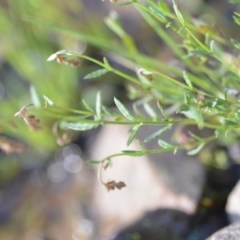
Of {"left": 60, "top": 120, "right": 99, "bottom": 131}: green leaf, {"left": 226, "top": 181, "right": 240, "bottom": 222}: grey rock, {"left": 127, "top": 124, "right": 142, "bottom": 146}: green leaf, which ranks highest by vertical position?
{"left": 60, "top": 120, "right": 99, "bottom": 131}: green leaf

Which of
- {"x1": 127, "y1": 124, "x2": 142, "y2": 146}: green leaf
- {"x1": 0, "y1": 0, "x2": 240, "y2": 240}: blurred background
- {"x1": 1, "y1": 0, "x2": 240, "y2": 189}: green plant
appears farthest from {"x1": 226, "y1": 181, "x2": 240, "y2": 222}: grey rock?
{"x1": 127, "y1": 124, "x2": 142, "y2": 146}: green leaf

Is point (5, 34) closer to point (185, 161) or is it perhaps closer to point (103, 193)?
point (103, 193)

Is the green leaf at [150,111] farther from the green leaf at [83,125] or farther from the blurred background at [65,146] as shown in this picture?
the blurred background at [65,146]

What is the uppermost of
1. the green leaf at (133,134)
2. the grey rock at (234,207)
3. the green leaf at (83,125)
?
the green leaf at (83,125)

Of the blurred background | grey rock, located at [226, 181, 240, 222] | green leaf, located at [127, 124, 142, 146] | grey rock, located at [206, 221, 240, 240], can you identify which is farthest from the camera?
the blurred background

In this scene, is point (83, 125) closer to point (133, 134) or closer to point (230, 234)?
point (133, 134)

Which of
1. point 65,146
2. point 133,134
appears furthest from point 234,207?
point 65,146

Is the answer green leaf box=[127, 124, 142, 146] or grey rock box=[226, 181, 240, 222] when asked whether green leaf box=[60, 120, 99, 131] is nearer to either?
green leaf box=[127, 124, 142, 146]

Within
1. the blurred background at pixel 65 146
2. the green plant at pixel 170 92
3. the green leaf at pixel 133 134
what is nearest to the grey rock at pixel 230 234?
the green plant at pixel 170 92

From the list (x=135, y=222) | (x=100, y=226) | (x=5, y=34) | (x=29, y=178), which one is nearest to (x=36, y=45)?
(x=5, y=34)

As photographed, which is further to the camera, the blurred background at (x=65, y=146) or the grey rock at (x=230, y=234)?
the blurred background at (x=65, y=146)
